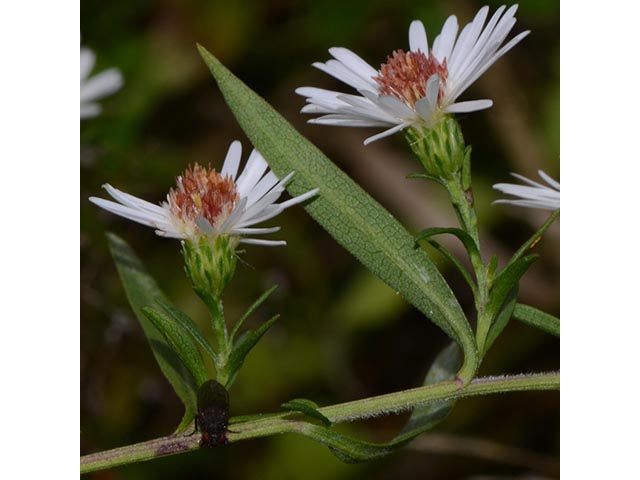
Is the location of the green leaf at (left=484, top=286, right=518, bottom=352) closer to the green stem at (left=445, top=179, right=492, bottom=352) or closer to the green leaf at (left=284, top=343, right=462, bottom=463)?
the green stem at (left=445, top=179, right=492, bottom=352)

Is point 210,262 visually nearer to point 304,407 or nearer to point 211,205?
point 211,205

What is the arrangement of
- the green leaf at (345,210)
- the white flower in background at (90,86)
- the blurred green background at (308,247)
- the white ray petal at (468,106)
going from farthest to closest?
the blurred green background at (308,247) < the white flower in background at (90,86) < the green leaf at (345,210) < the white ray petal at (468,106)

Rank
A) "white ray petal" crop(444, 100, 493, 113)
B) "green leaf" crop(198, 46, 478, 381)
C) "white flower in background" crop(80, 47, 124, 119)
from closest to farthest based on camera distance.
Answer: "white ray petal" crop(444, 100, 493, 113)
"green leaf" crop(198, 46, 478, 381)
"white flower in background" crop(80, 47, 124, 119)

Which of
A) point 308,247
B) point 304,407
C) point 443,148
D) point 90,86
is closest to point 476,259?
point 443,148

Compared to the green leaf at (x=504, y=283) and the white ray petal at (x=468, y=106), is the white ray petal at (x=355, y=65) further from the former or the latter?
the green leaf at (x=504, y=283)

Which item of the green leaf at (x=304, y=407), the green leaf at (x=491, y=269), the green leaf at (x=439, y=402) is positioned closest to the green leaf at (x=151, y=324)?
the green leaf at (x=304, y=407)

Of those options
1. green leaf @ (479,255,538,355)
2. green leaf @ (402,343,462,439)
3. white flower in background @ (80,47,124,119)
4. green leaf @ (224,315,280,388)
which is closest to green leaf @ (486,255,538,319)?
green leaf @ (479,255,538,355)
